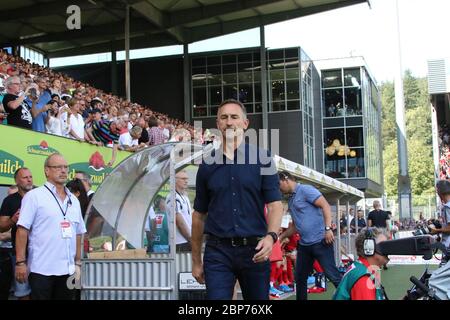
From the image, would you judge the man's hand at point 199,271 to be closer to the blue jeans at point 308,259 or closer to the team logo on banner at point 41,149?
the blue jeans at point 308,259

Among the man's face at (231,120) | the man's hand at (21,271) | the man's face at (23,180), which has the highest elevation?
the man's face at (231,120)

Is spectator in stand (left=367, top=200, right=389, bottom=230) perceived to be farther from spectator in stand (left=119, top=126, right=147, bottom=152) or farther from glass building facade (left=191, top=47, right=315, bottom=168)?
glass building facade (left=191, top=47, right=315, bottom=168)

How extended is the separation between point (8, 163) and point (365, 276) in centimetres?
710

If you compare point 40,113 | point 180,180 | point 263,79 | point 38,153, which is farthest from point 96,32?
point 180,180

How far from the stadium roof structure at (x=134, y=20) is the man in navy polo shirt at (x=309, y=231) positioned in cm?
2246

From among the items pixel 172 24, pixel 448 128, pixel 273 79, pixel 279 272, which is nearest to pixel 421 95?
pixel 448 128

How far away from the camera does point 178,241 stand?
790 centimetres

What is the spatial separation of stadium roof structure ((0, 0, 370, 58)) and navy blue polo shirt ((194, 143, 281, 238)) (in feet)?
83.8

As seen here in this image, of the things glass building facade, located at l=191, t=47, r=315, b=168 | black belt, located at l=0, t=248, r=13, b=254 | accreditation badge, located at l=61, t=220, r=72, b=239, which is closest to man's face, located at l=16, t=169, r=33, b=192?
black belt, located at l=0, t=248, r=13, b=254

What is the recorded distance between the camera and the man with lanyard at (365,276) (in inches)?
141

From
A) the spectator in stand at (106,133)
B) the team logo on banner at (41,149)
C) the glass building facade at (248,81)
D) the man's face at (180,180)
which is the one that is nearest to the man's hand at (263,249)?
the man's face at (180,180)

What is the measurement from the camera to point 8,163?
9312mm

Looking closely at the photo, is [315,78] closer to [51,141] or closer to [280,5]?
[280,5]
